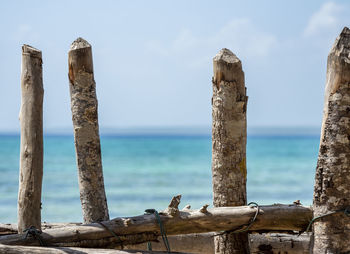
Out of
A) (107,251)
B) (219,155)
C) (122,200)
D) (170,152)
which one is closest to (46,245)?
(107,251)

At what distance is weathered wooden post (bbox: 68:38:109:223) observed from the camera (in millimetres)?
6902

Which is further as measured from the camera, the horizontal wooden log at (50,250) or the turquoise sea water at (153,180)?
the turquoise sea water at (153,180)

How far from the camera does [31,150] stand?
20.8 feet

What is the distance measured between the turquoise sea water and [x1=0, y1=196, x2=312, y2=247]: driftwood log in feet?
42.7

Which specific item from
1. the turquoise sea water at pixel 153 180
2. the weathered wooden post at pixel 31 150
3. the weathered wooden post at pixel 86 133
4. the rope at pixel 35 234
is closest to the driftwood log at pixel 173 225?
the rope at pixel 35 234

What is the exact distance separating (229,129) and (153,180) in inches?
949

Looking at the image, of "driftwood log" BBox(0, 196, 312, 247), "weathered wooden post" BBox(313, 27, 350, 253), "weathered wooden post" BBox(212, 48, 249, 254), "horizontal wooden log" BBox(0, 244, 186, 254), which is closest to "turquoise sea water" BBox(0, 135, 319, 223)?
"weathered wooden post" BBox(212, 48, 249, 254)

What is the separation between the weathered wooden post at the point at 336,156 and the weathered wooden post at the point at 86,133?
2.57 meters

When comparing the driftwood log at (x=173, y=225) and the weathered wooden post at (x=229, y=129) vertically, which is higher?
the weathered wooden post at (x=229, y=129)

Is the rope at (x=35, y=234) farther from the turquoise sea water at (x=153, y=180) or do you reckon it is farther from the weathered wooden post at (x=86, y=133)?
the turquoise sea water at (x=153, y=180)

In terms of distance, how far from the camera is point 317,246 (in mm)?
5629

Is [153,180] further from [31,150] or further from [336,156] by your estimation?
[336,156]

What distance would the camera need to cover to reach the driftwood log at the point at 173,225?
233 inches

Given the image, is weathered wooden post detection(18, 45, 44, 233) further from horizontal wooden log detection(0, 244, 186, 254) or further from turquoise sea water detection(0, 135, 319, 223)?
turquoise sea water detection(0, 135, 319, 223)
